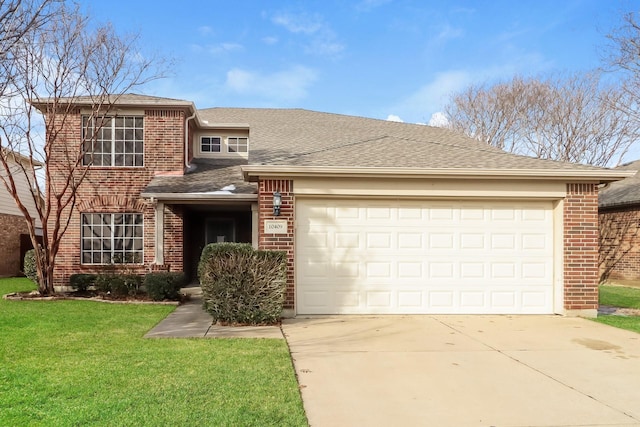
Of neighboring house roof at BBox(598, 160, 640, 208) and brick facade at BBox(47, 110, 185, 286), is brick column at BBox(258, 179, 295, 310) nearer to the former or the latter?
brick facade at BBox(47, 110, 185, 286)

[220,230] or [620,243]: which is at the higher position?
[220,230]

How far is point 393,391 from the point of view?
15.5 feet

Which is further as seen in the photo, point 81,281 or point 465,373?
point 81,281

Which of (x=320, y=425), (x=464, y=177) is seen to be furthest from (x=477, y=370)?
(x=464, y=177)

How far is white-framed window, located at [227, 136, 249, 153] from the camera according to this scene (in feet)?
52.3

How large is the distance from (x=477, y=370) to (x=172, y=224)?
389 inches

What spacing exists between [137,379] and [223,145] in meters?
12.1

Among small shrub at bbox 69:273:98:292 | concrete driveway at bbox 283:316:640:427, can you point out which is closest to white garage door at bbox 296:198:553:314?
concrete driveway at bbox 283:316:640:427

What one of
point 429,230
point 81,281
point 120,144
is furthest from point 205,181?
point 429,230

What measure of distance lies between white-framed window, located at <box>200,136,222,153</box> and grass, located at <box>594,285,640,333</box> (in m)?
12.3

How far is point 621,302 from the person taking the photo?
11.8 m

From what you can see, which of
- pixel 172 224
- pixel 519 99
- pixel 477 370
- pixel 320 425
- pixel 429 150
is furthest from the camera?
pixel 519 99

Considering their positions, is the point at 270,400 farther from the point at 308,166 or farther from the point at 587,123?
the point at 587,123

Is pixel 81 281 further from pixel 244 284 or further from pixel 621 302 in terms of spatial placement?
pixel 621 302
